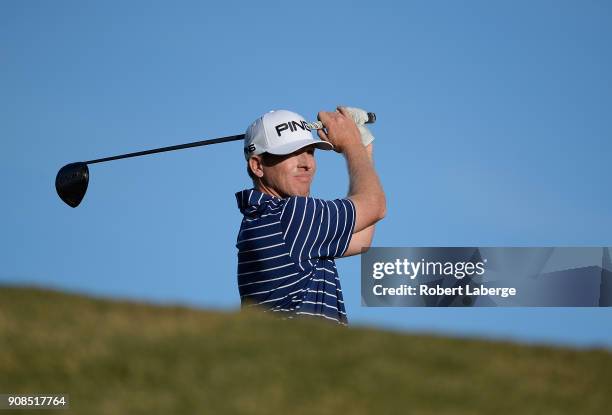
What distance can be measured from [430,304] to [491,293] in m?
1.32

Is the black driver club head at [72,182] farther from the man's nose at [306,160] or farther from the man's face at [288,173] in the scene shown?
the man's nose at [306,160]

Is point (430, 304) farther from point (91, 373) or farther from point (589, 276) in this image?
point (91, 373)

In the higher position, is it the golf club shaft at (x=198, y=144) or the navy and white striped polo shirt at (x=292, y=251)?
the golf club shaft at (x=198, y=144)

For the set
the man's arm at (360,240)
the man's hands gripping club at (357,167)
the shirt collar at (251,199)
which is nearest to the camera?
the shirt collar at (251,199)


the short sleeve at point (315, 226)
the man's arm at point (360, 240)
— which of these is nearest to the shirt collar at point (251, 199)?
→ the short sleeve at point (315, 226)

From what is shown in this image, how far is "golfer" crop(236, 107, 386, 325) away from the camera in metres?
7.59

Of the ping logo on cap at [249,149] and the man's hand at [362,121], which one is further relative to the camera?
the man's hand at [362,121]

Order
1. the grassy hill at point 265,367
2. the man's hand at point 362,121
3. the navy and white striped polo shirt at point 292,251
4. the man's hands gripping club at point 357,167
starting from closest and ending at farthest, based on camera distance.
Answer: the grassy hill at point 265,367
the navy and white striped polo shirt at point 292,251
the man's hands gripping club at point 357,167
the man's hand at point 362,121

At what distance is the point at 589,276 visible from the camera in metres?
19.2

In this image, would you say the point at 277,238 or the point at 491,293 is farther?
the point at 491,293

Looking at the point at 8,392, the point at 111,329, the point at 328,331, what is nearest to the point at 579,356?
the point at 328,331

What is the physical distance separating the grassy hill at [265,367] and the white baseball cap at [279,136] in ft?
10.1

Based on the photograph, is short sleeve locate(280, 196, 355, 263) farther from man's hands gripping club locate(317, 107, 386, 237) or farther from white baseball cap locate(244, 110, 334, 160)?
→ white baseball cap locate(244, 110, 334, 160)

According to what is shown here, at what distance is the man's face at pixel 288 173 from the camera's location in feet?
27.5
